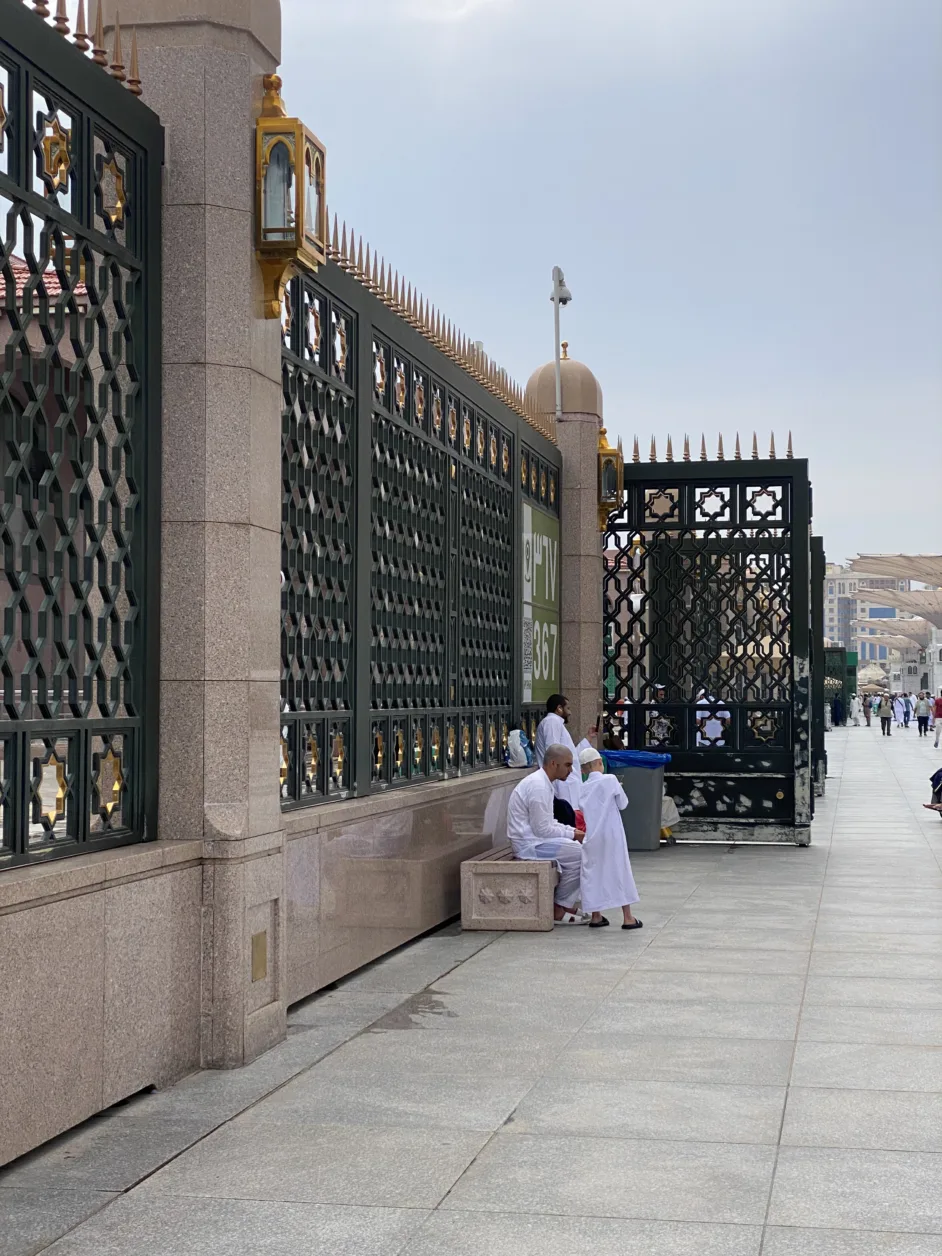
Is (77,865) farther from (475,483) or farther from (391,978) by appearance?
(475,483)

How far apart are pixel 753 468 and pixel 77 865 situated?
41.7ft

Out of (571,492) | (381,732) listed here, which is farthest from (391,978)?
(571,492)

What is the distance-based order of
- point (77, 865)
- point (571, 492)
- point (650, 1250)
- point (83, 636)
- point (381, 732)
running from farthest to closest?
point (571, 492), point (381, 732), point (83, 636), point (77, 865), point (650, 1250)

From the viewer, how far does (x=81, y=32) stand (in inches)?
251

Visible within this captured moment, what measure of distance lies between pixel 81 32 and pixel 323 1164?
174 inches

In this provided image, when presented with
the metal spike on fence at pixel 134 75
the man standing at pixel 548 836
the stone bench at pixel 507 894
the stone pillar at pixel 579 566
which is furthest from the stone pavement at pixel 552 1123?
the stone pillar at pixel 579 566

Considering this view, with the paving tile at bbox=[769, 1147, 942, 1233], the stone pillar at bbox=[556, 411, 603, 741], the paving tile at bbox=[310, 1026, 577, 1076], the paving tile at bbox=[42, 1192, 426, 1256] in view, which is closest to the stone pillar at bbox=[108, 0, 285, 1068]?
the paving tile at bbox=[310, 1026, 577, 1076]

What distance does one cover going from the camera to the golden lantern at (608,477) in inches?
666

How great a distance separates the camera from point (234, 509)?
22.9ft

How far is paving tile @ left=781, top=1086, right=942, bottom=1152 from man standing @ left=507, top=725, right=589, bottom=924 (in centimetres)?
482

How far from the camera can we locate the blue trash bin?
1658cm

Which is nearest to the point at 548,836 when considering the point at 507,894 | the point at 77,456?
the point at 507,894

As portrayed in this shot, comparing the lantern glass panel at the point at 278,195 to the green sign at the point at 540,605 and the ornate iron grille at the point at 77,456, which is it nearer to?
the ornate iron grille at the point at 77,456

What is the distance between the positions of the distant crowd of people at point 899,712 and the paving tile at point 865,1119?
114 feet
